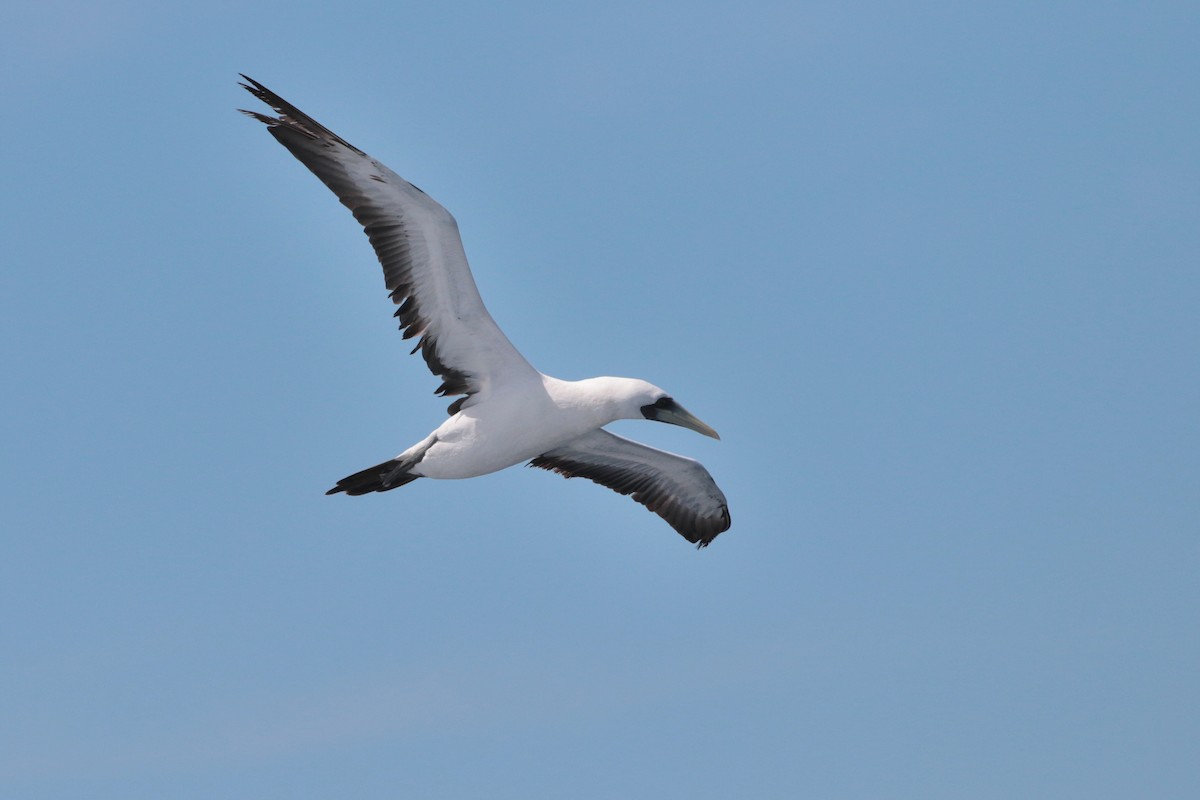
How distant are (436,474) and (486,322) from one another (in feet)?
7.25

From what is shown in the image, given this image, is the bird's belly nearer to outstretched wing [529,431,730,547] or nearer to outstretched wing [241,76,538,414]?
outstretched wing [241,76,538,414]

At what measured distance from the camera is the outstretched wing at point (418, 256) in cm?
1911

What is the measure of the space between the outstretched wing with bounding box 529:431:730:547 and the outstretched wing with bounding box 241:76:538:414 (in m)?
2.50

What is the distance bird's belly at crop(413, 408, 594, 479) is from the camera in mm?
20109

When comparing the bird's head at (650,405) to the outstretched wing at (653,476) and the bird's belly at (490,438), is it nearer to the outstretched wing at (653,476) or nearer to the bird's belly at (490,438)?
the bird's belly at (490,438)

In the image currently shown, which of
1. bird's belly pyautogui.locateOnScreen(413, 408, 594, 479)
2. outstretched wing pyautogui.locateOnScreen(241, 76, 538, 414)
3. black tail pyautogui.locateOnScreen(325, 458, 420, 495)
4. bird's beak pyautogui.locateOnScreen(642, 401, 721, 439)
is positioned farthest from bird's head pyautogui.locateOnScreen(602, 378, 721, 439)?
black tail pyautogui.locateOnScreen(325, 458, 420, 495)

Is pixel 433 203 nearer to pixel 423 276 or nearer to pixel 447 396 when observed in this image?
pixel 423 276

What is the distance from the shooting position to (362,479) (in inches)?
816

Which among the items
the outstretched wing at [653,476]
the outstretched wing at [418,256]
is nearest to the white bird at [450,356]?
the outstretched wing at [418,256]

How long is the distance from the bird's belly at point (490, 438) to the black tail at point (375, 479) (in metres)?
0.40

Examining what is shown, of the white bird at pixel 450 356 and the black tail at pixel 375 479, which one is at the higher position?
the white bird at pixel 450 356

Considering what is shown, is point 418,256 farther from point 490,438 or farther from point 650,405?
point 650,405

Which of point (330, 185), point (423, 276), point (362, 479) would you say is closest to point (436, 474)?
point (362, 479)

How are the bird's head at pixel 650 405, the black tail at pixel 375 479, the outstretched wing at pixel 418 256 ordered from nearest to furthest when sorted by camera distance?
the outstretched wing at pixel 418 256
the bird's head at pixel 650 405
the black tail at pixel 375 479
